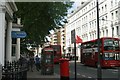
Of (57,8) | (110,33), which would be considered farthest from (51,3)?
(110,33)

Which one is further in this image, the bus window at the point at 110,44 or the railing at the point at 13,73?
the bus window at the point at 110,44

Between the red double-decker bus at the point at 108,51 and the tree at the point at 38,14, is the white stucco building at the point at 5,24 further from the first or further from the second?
the red double-decker bus at the point at 108,51

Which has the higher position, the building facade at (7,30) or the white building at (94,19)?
the white building at (94,19)

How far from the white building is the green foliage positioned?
25648 millimetres

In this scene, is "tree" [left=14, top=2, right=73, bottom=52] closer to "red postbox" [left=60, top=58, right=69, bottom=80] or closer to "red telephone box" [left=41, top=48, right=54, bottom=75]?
"red telephone box" [left=41, top=48, right=54, bottom=75]

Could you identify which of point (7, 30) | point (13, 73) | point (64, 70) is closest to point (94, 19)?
point (7, 30)

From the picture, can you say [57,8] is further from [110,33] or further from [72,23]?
[72,23]

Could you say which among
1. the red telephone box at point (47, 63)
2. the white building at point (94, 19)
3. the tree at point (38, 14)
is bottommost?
the red telephone box at point (47, 63)

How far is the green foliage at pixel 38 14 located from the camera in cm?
2814

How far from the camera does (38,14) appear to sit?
2847cm

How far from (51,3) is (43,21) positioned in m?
2.55

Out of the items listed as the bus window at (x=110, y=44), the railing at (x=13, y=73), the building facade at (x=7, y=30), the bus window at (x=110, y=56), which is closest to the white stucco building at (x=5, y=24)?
the building facade at (x=7, y=30)

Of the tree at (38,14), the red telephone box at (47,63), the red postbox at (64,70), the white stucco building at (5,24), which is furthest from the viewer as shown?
the red telephone box at (47,63)

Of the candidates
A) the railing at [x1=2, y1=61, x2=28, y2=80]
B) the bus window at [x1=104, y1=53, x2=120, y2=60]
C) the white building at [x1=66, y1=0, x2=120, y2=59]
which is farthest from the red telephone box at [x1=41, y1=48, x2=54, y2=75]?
the white building at [x1=66, y1=0, x2=120, y2=59]
